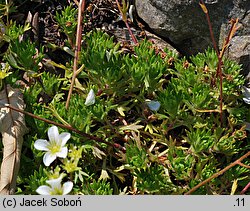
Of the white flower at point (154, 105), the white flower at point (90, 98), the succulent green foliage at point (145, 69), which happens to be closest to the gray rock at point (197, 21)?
the succulent green foliage at point (145, 69)

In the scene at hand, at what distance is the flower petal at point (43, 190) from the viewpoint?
2865mm

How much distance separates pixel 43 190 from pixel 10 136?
1.97 feet

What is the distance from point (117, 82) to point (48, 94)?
1.49 feet

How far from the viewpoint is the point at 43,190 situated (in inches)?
113

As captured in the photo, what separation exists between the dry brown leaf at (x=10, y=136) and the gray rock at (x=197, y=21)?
109 cm

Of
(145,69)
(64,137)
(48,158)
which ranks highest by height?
(145,69)

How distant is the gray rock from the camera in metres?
3.84

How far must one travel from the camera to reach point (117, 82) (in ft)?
11.7

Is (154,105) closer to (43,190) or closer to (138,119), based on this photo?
(138,119)

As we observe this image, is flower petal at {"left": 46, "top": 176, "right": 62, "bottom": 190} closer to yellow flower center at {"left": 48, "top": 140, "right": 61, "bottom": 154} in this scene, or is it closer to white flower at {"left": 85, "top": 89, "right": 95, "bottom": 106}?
yellow flower center at {"left": 48, "top": 140, "right": 61, "bottom": 154}

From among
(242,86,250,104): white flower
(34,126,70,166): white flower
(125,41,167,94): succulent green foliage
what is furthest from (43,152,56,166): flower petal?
(242,86,250,104): white flower

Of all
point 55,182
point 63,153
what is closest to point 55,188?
point 55,182
